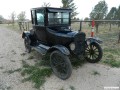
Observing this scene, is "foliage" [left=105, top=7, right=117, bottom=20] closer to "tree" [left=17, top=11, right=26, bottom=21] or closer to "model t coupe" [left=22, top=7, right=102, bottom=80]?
"tree" [left=17, top=11, right=26, bottom=21]

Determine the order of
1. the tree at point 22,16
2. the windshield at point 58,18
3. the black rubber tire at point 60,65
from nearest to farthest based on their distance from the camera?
1. the black rubber tire at point 60,65
2. the windshield at point 58,18
3. the tree at point 22,16

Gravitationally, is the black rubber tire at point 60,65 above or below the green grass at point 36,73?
above

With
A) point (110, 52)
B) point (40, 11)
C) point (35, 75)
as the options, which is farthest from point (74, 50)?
point (110, 52)

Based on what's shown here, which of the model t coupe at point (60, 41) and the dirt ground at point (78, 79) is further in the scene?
the model t coupe at point (60, 41)

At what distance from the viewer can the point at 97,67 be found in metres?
4.52

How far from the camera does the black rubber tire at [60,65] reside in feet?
11.8

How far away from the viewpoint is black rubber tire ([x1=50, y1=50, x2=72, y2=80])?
3603mm

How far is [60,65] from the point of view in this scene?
3969 mm

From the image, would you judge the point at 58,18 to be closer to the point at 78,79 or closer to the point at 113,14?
the point at 78,79

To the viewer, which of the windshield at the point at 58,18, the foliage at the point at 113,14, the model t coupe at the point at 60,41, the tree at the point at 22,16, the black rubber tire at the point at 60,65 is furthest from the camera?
the tree at the point at 22,16

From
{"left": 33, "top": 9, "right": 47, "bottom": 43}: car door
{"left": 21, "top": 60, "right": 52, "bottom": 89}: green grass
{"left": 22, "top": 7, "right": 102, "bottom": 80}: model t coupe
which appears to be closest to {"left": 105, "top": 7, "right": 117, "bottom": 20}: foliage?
{"left": 22, "top": 7, "right": 102, "bottom": 80}: model t coupe

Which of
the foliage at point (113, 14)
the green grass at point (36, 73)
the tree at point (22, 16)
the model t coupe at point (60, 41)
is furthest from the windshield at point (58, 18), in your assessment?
the tree at point (22, 16)

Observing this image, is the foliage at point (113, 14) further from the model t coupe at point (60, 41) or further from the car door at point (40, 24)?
the car door at point (40, 24)

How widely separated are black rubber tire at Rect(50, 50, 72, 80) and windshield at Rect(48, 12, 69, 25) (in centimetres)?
127
